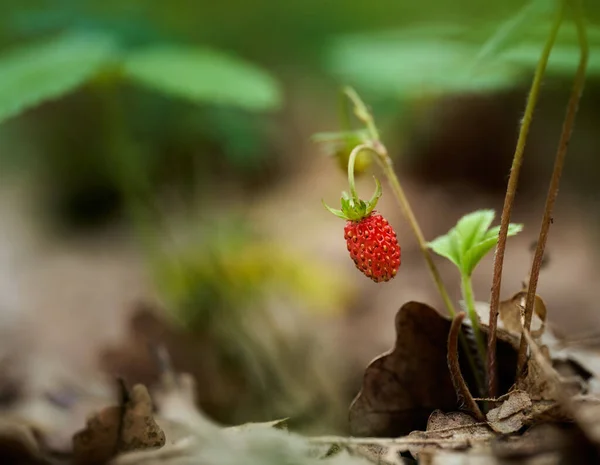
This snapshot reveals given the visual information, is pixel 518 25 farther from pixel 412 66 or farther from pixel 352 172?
pixel 412 66

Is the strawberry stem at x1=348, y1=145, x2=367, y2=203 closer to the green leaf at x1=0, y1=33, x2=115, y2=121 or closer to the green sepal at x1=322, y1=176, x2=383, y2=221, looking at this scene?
the green sepal at x1=322, y1=176, x2=383, y2=221

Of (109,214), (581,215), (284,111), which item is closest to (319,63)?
(284,111)

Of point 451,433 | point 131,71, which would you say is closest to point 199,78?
point 131,71

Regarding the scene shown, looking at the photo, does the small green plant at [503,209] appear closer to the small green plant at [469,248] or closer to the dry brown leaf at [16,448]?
the small green plant at [469,248]

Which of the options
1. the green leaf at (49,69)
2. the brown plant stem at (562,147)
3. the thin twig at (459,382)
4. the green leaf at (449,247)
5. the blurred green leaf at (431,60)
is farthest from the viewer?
the blurred green leaf at (431,60)

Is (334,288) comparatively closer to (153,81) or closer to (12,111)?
(153,81)

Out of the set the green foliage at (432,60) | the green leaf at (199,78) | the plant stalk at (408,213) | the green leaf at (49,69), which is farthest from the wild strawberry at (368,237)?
the green leaf at (199,78)

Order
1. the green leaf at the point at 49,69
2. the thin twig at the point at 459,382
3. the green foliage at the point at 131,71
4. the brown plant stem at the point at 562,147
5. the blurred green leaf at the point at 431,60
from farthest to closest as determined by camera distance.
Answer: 1. the blurred green leaf at the point at 431,60
2. the green foliage at the point at 131,71
3. the green leaf at the point at 49,69
4. the thin twig at the point at 459,382
5. the brown plant stem at the point at 562,147
